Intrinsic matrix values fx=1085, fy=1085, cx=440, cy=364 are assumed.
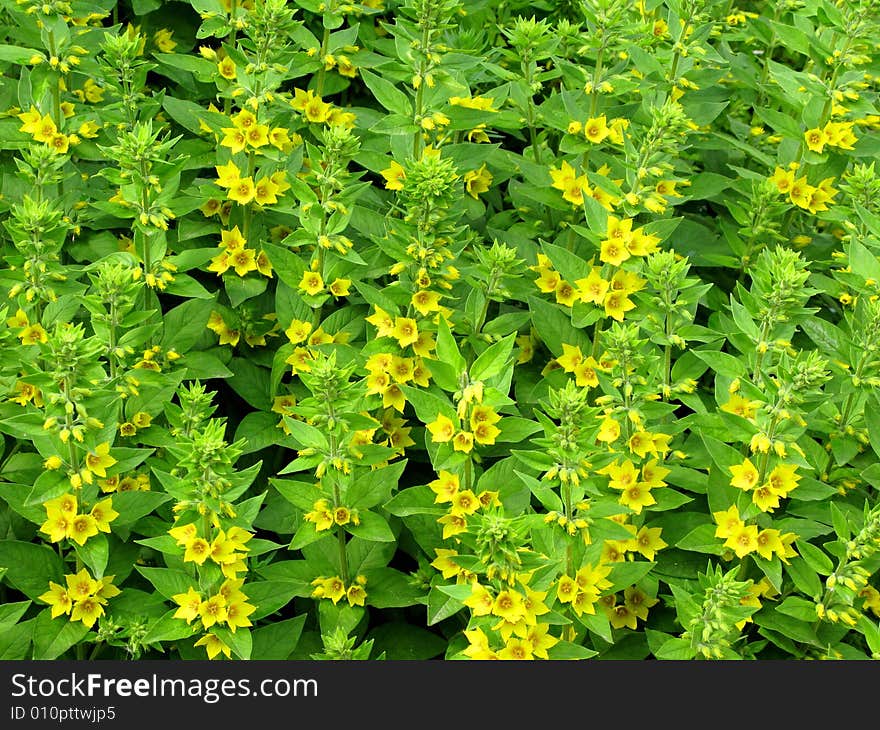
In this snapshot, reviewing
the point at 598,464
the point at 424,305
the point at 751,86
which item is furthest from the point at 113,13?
the point at 598,464

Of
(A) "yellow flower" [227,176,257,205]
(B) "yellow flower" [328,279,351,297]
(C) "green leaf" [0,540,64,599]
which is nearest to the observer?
(C) "green leaf" [0,540,64,599]

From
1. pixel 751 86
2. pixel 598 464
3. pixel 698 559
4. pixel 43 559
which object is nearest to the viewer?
pixel 598 464

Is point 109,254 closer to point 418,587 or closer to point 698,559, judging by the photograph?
point 418,587

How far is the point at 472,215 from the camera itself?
3803 mm

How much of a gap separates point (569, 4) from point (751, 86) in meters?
0.85

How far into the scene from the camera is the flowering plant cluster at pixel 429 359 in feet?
9.41

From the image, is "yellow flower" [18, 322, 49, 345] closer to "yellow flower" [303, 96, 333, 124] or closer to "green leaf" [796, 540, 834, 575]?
"yellow flower" [303, 96, 333, 124]

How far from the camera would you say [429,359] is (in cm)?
297

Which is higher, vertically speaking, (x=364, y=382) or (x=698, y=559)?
(x=364, y=382)

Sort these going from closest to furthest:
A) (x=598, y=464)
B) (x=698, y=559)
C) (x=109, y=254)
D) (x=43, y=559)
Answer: (x=598, y=464) < (x=43, y=559) < (x=698, y=559) < (x=109, y=254)

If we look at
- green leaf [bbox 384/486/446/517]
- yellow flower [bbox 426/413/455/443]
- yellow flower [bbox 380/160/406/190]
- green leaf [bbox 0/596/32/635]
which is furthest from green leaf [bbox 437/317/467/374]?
green leaf [bbox 0/596/32/635]

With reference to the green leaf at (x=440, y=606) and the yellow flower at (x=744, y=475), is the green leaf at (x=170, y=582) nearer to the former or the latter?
the green leaf at (x=440, y=606)

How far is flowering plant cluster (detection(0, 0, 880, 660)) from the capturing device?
287 cm

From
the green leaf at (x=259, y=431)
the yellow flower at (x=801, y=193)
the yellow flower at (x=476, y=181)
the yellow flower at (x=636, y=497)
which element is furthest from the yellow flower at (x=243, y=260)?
the yellow flower at (x=801, y=193)
